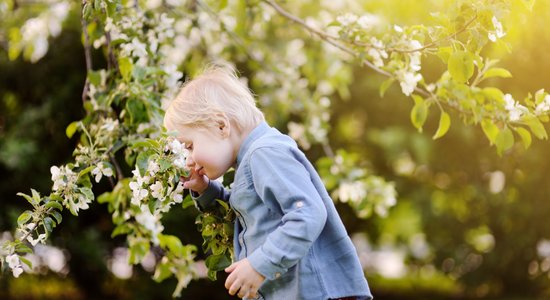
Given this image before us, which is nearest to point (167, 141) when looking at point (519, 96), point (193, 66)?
point (193, 66)

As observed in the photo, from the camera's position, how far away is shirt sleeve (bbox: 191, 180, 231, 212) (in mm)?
2129

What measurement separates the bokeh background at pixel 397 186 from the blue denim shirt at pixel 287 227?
3.64 m

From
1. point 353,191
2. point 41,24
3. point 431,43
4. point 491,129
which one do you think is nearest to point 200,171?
point 431,43

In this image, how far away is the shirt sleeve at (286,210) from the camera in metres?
1.70

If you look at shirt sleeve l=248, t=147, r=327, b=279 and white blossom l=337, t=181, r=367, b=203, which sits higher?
shirt sleeve l=248, t=147, r=327, b=279

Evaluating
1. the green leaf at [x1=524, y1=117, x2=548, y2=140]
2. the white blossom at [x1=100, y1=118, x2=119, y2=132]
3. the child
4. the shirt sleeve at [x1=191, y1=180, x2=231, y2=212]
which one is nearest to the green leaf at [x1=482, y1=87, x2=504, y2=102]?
the green leaf at [x1=524, y1=117, x2=548, y2=140]

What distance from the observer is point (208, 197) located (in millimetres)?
2135

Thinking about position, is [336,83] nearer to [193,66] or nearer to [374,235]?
[193,66]

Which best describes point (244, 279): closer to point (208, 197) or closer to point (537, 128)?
point (208, 197)

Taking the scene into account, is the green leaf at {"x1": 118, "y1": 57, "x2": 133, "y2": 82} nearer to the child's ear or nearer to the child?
the child

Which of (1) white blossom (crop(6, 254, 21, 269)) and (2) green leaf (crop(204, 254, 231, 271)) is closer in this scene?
(1) white blossom (crop(6, 254, 21, 269))

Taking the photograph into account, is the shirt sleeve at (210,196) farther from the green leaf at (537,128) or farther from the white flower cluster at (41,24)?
the white flower cluster at (41,24)

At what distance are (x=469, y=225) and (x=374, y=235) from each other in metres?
0.93

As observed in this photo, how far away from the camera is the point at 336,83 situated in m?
4.65
